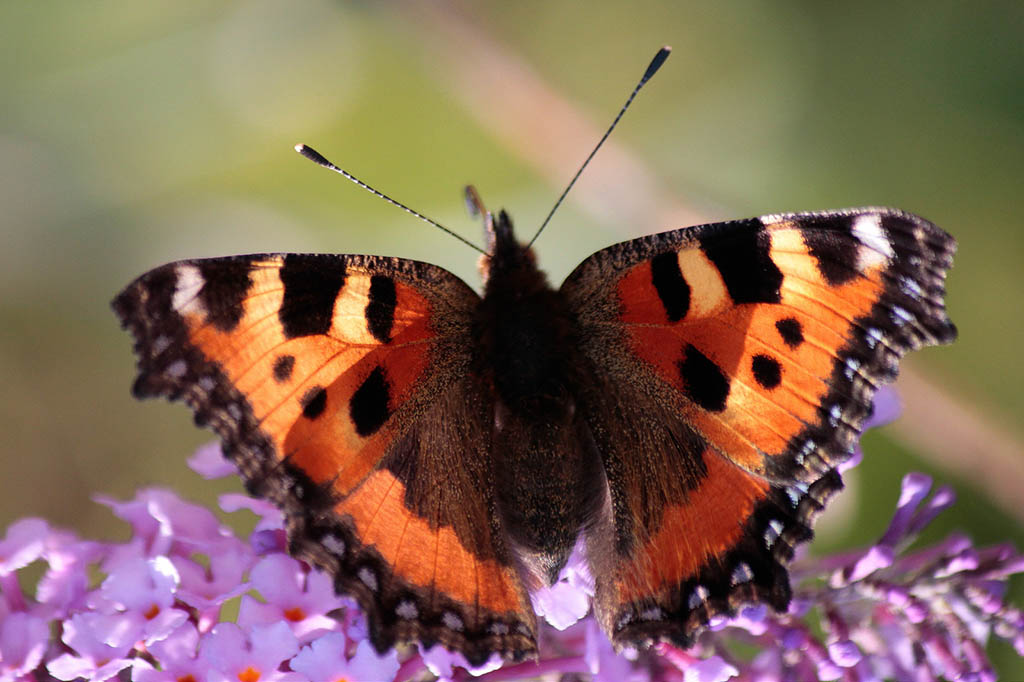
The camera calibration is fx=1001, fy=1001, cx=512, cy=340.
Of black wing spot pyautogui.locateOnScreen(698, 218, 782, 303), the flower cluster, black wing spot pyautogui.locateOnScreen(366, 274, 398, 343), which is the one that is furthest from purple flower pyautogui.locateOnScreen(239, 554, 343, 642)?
black wing spot pyautogui.locateOnScreen(698, 218, 782, 303)

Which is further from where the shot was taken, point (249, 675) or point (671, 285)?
point (671, 285)

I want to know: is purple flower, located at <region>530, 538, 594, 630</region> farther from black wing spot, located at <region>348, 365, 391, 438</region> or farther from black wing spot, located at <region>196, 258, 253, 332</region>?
black wing spot, located at <region>196, 258, 253, 332</region>

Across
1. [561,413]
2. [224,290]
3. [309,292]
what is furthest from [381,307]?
[561,413]

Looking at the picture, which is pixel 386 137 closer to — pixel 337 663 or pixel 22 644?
pixel 22 644

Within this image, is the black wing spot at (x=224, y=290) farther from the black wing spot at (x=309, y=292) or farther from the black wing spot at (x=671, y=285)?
the black wing spot at (x=671, y=285)

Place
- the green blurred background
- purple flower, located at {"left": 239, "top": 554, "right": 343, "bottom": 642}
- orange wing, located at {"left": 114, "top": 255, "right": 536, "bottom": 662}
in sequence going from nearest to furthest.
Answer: orange wing, located at {"left": 114, "top": 255, "right": 536, "bottom": 662}
purple flower, located at {"left": 239, "top": 554, "right": 343, "bottom": 642}
the green blurred background

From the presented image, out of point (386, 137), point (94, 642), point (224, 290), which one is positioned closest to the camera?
point (224, 290)

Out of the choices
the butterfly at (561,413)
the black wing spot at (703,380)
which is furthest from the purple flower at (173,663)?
the black wing spot at (703,380)

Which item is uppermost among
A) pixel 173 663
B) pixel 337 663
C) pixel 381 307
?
pixel 381 307
